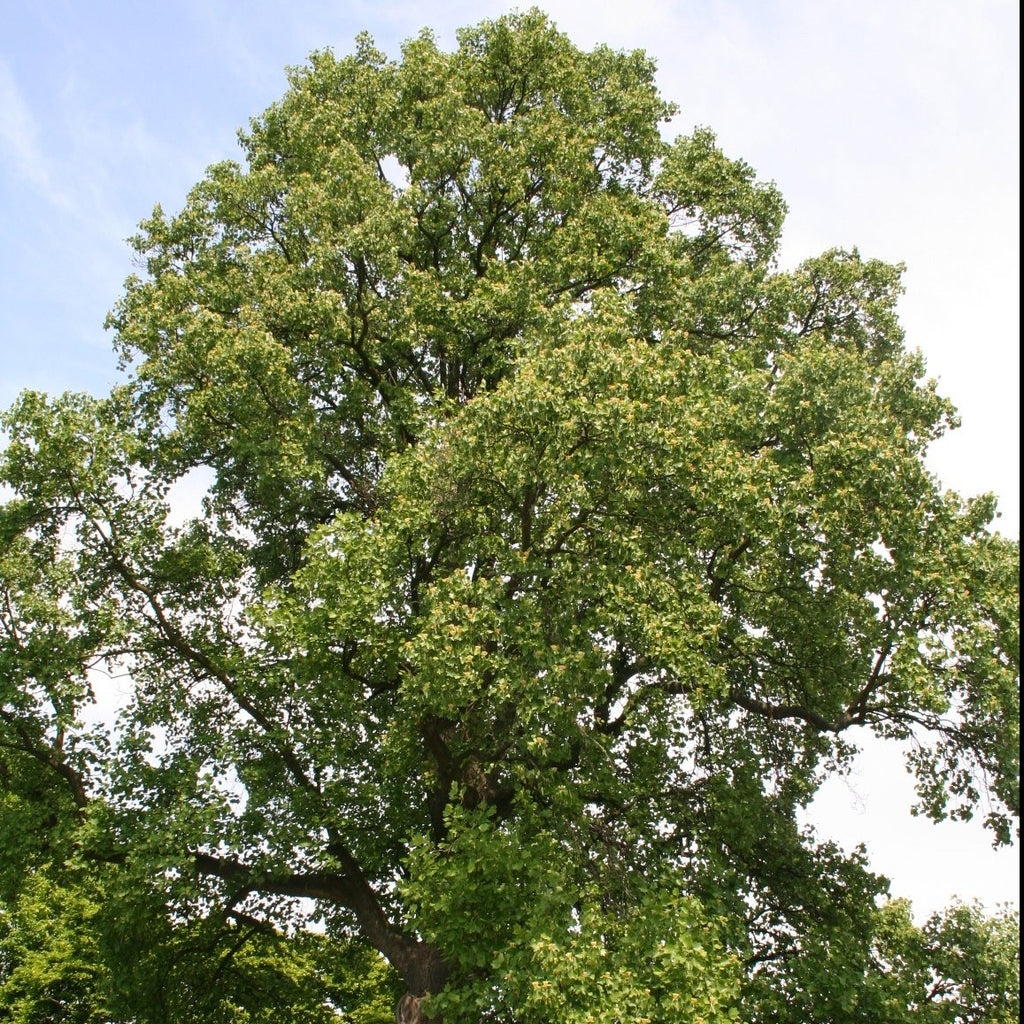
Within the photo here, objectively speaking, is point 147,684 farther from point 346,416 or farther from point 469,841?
point 469,841

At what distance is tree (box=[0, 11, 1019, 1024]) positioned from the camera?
13.0 m

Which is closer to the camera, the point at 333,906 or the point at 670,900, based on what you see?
the point at 670,900

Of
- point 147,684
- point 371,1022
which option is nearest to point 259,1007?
point 147,684

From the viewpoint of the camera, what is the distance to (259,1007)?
61.9 ft

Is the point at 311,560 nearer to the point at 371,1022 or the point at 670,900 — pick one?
the point at 670,900

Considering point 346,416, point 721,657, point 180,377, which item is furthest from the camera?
point 346,416

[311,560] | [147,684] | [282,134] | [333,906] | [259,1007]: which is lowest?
[259,1007]

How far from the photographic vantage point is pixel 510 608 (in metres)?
13.2

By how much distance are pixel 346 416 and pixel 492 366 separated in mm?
3096

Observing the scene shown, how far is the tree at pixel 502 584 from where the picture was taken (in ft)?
42.7

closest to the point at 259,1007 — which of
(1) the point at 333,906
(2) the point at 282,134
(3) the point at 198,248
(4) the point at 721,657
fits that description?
(1) the point at 333,906

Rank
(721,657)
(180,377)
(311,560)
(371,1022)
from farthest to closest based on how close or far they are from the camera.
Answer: (371,1022), (180,377), (721,657), (311,560)

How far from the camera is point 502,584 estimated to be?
13.7m

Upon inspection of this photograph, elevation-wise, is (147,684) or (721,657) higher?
(721,657)
